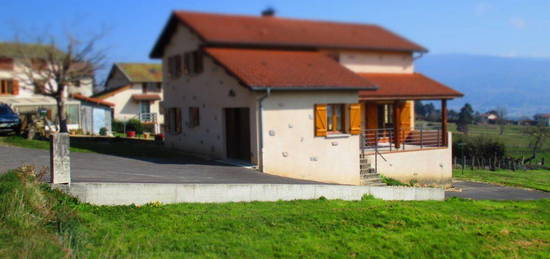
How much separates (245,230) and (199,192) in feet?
9.15

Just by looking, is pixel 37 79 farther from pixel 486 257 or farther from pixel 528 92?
pixel 528 92

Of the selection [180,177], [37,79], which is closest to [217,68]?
[180,177]

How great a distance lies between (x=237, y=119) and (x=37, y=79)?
1130 inches

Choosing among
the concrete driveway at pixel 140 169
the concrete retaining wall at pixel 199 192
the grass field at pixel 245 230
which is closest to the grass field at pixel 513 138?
the concrete driveway at pixel 140 169

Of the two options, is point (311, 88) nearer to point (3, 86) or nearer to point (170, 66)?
point (170, 66)

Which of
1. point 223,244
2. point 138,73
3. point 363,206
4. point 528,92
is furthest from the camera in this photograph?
point 528,92

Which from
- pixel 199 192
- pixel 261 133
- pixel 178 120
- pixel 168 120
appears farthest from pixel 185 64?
pixel 199 192

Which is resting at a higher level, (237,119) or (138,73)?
(138,73)

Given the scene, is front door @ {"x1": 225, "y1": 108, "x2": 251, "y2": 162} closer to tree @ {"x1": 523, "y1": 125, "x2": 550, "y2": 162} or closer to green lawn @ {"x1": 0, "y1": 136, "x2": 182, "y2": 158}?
green lawn @ {"x1": 0, "y1": 136, "x2": 182, "y2": 158}

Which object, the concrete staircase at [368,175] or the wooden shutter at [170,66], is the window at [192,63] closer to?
the wooden shutter at [170,66]

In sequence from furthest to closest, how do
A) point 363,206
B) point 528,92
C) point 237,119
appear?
point 528,92 → point 237,119 → point 363,206

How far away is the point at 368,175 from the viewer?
811 inches

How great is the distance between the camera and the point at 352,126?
20031 millimetres

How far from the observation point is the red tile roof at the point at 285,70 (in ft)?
60.5
